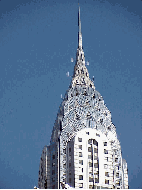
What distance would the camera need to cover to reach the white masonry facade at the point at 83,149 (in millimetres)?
86875

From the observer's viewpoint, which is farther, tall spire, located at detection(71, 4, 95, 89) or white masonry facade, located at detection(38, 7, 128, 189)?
tall spire, located at detection(71, 4, 95, 89)

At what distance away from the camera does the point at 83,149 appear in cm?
8894

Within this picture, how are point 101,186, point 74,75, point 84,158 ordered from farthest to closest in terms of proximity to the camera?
point 74,75, point 84,158, point 101,186

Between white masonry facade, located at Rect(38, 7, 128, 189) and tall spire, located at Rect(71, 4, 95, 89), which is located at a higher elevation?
tall spire, located at Rect(71, 4, 95, 89)

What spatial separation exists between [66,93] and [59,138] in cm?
959

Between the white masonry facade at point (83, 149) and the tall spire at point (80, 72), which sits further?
the tall spire at point (80, 72)

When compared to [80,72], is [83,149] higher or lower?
lower

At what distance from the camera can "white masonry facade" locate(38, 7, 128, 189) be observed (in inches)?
3420

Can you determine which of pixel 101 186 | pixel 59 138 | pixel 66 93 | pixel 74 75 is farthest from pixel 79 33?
pixel 101 186

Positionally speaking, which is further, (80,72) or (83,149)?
(80,72)

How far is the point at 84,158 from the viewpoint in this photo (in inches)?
3472

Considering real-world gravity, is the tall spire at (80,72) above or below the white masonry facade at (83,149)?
above

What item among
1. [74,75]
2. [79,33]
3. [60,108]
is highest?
[79,33]

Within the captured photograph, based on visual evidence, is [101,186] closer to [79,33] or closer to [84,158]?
[84,158]
